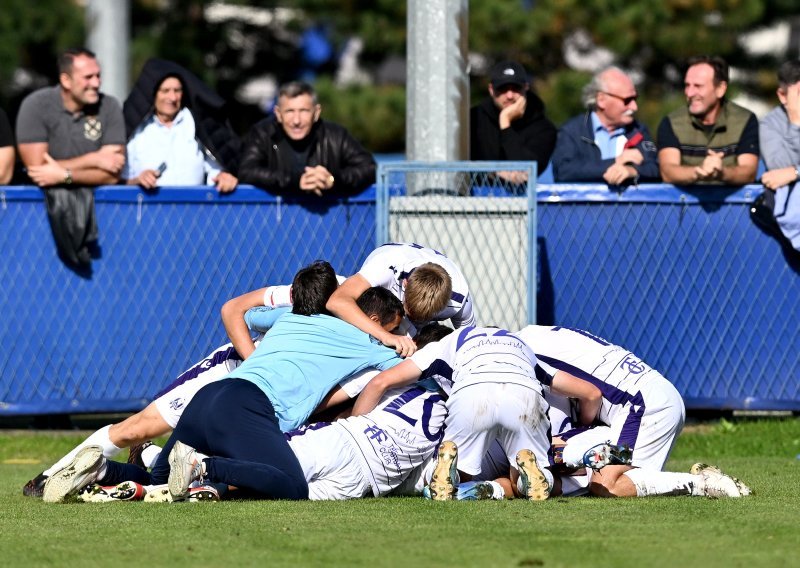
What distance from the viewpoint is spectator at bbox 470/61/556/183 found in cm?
1082

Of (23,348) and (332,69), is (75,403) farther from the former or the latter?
(332,69)

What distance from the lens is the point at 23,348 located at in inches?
407

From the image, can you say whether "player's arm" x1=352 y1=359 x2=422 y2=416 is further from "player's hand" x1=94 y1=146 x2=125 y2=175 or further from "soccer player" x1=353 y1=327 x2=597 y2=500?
"player's hand" x1=94 y1=146 x2=125 y2=175

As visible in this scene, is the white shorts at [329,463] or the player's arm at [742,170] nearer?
the white shorts at [329,463]

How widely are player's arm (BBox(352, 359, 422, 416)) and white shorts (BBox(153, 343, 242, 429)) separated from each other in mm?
843

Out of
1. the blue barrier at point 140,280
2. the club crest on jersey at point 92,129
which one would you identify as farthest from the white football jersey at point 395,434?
the club crest on jersey at point 92,129

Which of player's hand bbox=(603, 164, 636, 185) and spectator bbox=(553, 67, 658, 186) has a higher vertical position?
spectator bbox=(553, 67, 658, 186)

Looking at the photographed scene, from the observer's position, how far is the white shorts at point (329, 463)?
7.27 metres

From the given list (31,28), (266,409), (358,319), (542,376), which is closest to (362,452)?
(266,409)

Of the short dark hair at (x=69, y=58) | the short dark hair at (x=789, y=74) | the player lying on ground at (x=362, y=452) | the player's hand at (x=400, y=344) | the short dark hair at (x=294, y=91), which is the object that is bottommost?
the player lying on ground at (x=362, y=452)

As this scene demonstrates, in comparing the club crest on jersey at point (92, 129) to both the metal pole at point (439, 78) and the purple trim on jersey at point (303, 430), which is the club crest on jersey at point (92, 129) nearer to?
the metal pole at point (439, 78)

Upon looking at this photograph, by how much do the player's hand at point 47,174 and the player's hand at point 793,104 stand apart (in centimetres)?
479

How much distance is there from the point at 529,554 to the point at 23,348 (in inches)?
221

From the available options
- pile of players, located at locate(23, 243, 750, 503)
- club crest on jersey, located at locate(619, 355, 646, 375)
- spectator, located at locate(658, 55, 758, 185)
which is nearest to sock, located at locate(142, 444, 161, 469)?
pile of players, located at locate(23, 243, 750, 503)
